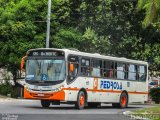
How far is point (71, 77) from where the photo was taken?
26.5 meters

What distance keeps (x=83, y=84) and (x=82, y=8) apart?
1672 centimetres

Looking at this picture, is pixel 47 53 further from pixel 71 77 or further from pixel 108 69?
pixel 108 69

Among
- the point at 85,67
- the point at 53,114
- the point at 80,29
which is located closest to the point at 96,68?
the point at 85,67

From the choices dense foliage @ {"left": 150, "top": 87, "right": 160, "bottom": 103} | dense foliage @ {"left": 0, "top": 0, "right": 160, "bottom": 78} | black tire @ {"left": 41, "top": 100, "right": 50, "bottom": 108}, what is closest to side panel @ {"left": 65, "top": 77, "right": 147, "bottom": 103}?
black tire @ {"left": 41, "top": 100, "right": 50, "bottom": 108}

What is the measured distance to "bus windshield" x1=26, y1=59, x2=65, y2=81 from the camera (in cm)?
2617

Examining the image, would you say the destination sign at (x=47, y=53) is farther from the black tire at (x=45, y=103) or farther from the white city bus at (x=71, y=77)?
the black tire at (x=45, y=103)

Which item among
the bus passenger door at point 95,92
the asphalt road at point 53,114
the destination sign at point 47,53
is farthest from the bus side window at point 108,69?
the asphalt road at point 53,114

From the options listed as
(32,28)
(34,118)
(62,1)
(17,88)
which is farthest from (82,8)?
(34,118)

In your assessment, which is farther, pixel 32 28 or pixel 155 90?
pixel 155 90

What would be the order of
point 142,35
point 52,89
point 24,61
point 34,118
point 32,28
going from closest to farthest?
point 34,118 → point 52,89 → point 24,61 → point 32,28 → point 142,35

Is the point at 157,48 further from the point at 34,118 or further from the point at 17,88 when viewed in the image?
the point at 34,118

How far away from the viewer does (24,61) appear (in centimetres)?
2819

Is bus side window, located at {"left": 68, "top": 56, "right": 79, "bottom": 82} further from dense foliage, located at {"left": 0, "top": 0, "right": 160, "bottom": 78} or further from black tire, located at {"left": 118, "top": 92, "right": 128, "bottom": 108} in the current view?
dense foliage, located at {"left": 0, "top": 0, "right": 160, "bottom": 78}

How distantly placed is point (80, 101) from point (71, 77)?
158 cm
